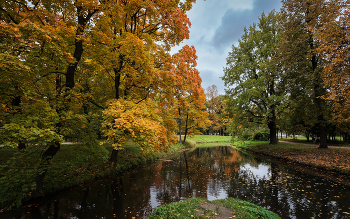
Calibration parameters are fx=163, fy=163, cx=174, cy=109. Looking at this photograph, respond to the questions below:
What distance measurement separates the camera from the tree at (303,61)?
15062mm

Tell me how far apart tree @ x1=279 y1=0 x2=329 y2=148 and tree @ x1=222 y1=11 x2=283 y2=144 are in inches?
108

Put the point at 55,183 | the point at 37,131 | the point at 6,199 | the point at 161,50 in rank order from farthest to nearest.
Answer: the point at 161,50 → the point at 55,183 → the point at 6,199 → the point at 37,131

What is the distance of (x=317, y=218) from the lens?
6.30 meters

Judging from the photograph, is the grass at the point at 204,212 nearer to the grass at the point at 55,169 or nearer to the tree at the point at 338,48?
the grass at the point at 55,169

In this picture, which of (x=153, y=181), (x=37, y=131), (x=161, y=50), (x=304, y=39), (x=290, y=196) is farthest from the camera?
(x=304, y=39)

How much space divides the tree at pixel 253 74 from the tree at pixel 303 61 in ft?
8.97

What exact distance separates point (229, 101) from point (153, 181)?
15508 mm

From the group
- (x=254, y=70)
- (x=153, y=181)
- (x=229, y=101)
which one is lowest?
(x=153, y=181)

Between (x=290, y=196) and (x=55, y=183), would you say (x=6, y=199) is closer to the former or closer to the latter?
(x=55, y=183)

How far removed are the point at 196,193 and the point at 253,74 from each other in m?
18.5

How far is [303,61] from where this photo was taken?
52.1 feet

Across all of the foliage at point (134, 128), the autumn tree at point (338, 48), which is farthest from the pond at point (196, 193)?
the autumn tree at point (338, 48)

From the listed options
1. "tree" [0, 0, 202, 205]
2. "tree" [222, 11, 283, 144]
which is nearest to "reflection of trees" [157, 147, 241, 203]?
"tree" [0, 0, 202, 205]

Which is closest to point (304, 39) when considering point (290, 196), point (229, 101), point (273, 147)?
point (229, 101)
